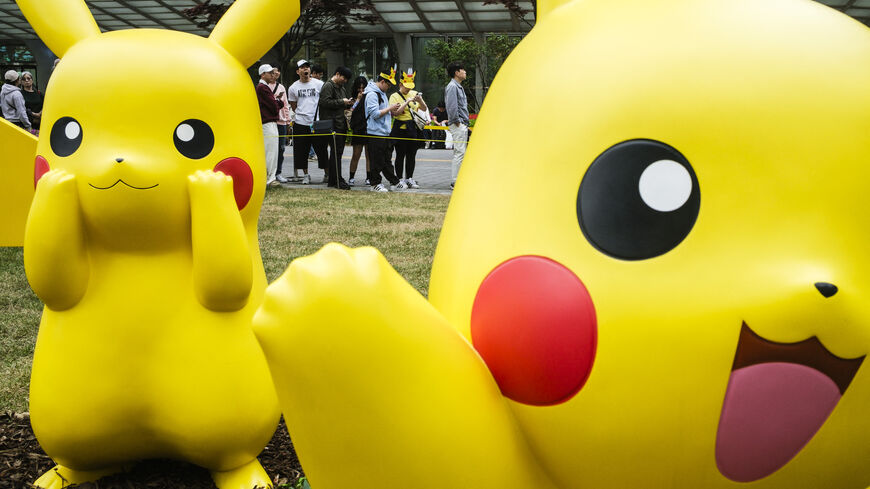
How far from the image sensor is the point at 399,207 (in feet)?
30.5

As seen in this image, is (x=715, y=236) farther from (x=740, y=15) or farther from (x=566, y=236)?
(x=740, y=15)

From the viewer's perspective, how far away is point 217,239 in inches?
98.3

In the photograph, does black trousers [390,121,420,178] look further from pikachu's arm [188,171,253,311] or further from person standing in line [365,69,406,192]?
pikachu's arm [188,171,253,311]

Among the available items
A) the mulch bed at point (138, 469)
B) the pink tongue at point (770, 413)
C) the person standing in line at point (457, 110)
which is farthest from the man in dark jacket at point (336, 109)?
the pink tongue at point (770, 413)

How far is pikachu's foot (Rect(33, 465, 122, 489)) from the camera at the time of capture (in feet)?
9.27

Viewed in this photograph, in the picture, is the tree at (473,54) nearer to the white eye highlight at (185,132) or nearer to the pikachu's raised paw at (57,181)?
the white eye highlight at (185,132)

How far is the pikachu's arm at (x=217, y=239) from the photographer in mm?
2488

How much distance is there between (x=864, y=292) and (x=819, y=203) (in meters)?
0.17

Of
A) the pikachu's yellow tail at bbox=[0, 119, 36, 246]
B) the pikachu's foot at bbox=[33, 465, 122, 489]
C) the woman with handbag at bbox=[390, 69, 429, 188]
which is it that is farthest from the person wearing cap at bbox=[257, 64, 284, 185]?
the pikachu's foot at bbox=[33, 465, 122, 489]

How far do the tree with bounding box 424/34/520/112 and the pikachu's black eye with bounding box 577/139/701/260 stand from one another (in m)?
23.0

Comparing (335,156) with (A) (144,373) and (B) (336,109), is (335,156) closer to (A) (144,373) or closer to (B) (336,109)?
(B) (336,109)

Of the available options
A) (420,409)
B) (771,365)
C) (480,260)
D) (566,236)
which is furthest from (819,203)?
(420,409)

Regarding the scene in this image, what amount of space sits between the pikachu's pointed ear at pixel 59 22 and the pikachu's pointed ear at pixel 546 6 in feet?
5.17

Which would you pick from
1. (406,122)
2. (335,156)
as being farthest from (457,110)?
(335,156)
